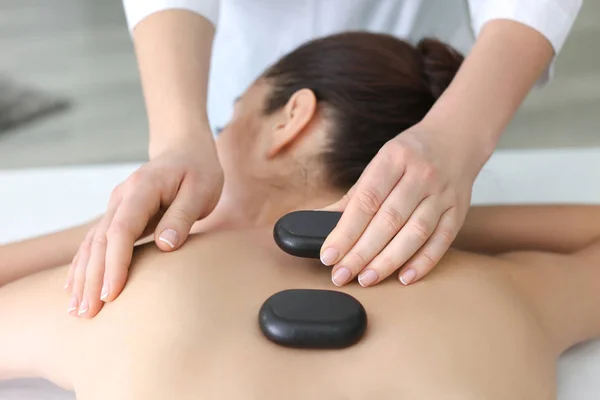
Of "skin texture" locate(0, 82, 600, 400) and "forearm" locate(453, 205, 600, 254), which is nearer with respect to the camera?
"skin texture" locate(0, 82, 600, 400)

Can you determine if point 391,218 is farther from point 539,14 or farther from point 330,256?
point 539,14

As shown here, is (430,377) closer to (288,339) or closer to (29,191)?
(288,339)

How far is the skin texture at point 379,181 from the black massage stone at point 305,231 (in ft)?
0.06

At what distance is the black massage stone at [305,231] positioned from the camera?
767 mm

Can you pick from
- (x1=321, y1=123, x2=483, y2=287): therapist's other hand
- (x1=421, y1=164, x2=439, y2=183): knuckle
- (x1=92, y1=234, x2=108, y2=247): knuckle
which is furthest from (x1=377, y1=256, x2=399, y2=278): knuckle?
(x1=92, y1=234, x2=108, y2=247): knuckle

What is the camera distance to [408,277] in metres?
0.77

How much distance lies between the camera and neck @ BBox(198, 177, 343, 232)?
995 mm

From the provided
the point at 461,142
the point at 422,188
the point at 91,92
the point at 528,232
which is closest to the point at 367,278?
the point at 422,188

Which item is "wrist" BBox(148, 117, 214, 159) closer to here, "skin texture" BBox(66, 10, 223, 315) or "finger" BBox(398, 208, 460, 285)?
"skin texture" BBox(66, 10, 223, 315)

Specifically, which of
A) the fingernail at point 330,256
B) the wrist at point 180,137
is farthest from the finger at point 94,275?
the fingernail at point 330,256

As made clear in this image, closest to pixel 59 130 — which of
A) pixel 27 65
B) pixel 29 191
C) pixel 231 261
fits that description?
pixel 27 65

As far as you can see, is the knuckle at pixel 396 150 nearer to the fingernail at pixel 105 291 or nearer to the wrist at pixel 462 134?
the wrist at pixel 462 134

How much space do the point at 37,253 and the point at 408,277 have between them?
62cm

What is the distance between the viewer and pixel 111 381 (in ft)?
2.25
